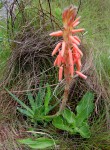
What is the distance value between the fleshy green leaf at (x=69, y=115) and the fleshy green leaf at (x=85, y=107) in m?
0.02

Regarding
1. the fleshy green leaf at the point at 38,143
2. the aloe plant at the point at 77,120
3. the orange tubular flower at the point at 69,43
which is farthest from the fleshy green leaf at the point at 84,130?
the orange tubular flower at the point at 69,43

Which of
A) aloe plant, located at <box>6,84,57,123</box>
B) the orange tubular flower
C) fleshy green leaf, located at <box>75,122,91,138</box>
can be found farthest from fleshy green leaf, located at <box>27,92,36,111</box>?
the orange tubular flower

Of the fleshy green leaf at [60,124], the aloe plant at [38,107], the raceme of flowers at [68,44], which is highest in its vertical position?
the raceme of flowers at [68,44]

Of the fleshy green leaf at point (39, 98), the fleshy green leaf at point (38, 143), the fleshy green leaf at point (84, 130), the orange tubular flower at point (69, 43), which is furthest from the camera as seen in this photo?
the fleshy green leaf at point (39, 98)

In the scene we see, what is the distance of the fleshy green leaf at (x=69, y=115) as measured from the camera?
1.74 m

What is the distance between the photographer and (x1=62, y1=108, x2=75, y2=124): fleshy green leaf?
174 centimetres

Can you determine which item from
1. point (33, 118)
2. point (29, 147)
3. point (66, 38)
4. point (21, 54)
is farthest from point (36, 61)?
point (66, 38)

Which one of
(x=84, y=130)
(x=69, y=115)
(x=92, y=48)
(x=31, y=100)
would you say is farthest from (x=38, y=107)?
(x=92, y=48)

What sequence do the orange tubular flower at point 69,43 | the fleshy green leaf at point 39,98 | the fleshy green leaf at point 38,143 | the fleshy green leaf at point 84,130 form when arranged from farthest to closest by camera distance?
the fleshy green leaf at point 39,98, the fleshy green leaf at point 84,130, the fleshy green leaf at point 38,143, the orange tubular flower at point 69,43

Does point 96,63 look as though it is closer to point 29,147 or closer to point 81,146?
point 81,146

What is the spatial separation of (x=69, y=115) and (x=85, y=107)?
0.32ft

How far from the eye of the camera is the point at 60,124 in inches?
68.7

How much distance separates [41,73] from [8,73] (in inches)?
9.0

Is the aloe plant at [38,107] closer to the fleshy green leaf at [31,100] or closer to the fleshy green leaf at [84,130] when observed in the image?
the fleshy green leaf at [31,100]
